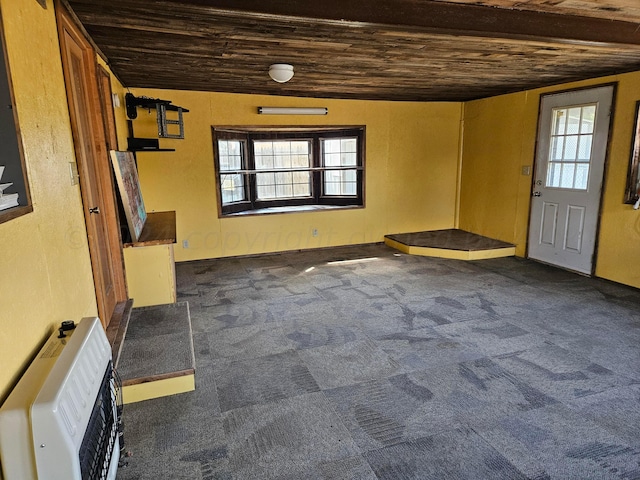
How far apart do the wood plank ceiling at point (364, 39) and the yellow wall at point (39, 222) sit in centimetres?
61

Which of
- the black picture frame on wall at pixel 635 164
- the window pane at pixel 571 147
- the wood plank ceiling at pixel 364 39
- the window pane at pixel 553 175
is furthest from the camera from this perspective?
the window pane at pixel 553 175

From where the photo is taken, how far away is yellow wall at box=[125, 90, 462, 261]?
521 cm

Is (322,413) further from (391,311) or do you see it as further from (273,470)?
(391,311)

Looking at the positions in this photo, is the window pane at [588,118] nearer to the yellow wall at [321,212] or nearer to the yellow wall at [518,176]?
the yellow wall at [518,176]

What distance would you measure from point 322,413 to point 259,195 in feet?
14.6

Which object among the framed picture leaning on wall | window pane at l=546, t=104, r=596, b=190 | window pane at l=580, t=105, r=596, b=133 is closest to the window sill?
the framed picture leaning on wall

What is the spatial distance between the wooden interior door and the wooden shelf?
21 cm

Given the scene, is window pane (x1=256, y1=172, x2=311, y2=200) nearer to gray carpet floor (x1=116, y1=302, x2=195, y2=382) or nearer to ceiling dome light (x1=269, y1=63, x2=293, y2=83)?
ceiling dome light (x1=269, y1=63, x2=293, y2=83)

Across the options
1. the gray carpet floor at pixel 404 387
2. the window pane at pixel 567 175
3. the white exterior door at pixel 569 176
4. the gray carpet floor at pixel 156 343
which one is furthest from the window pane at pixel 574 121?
the gray carpet floor at pixel 156 343

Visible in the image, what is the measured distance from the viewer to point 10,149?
1.42 meters

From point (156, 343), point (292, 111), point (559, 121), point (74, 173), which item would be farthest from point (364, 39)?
point (559, 121)

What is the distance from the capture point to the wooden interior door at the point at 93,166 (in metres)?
2.38

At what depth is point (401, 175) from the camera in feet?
21.0

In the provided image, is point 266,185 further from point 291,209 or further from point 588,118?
point 588,118
